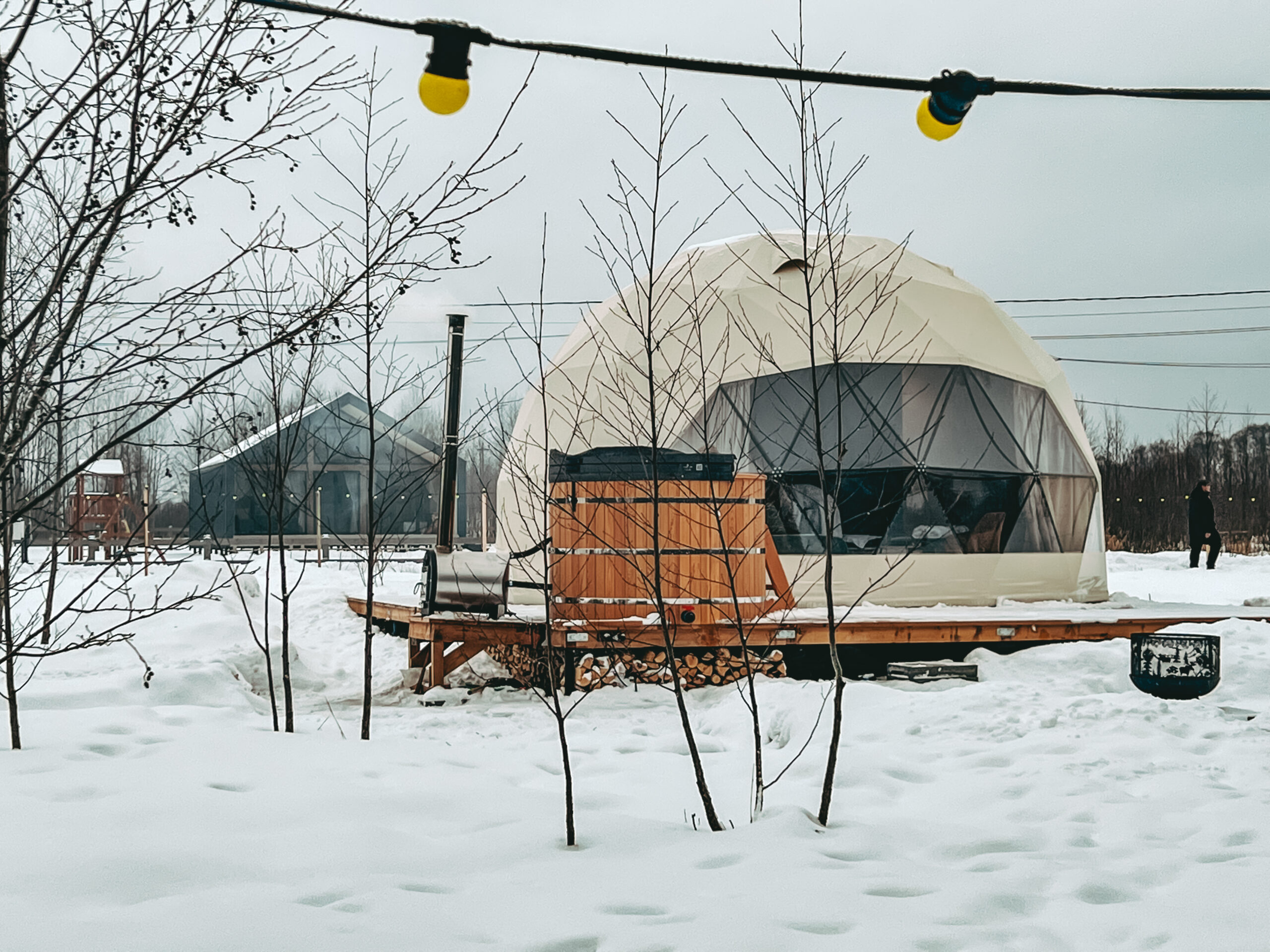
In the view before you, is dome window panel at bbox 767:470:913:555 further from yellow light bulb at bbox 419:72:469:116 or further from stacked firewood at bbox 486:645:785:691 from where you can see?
yellow light bulb at bbox 419:72:469:116

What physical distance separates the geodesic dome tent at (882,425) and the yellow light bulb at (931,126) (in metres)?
5.79

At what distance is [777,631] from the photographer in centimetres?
697

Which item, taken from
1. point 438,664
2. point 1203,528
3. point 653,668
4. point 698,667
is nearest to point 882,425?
point 698,667

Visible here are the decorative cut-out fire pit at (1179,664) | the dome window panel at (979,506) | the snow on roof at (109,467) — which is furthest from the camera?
the snow on roof at (109,467)

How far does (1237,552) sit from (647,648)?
1992cm

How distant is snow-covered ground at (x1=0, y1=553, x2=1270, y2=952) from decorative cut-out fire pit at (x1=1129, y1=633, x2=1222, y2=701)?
17 centimetres

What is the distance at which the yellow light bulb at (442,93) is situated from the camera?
267cm

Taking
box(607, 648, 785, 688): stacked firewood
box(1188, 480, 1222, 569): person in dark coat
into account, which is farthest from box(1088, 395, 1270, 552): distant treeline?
box(607, 648, 785, 688): stacked firewood

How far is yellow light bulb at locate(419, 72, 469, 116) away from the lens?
8.76 ft

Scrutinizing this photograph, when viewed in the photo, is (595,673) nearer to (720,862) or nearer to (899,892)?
(720,862)

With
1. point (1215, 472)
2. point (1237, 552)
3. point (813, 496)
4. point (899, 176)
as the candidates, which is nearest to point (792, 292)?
point (813, 496)

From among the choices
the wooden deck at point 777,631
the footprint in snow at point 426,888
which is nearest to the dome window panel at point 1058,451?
the wooden deck at point 777,631

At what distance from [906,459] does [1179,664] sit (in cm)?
393

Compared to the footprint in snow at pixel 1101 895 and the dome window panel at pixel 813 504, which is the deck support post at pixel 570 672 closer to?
the dome window panel at pixel 813 504
